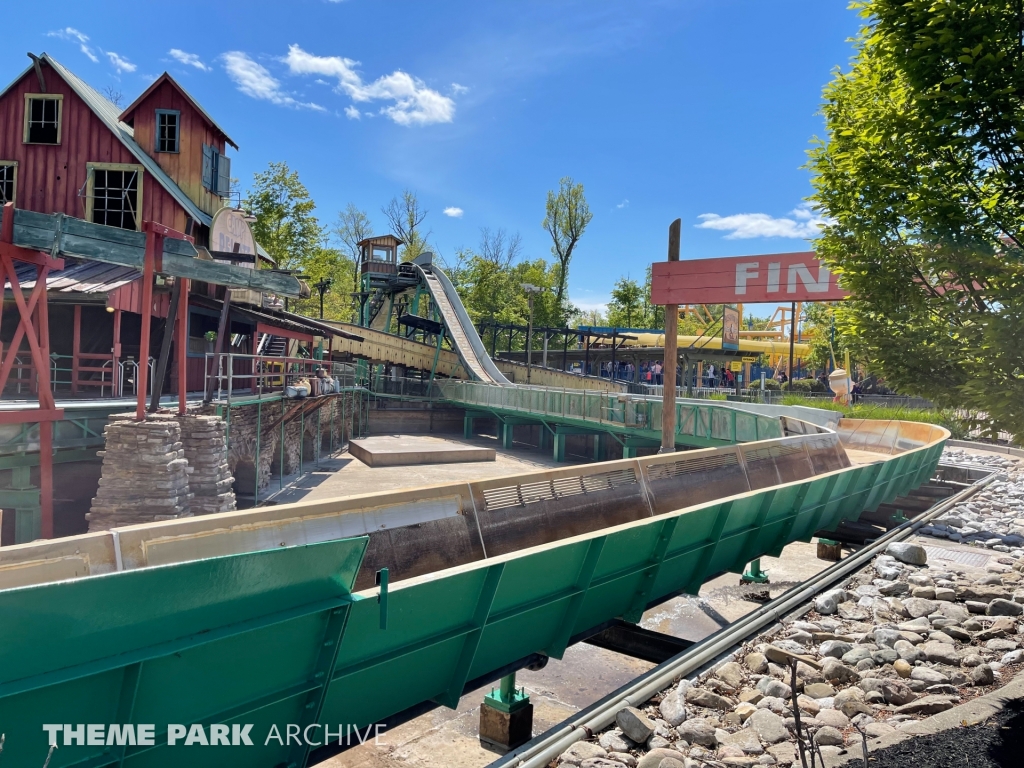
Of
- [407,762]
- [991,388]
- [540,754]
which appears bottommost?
[407,762]

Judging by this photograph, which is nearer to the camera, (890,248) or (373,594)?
(373,594)

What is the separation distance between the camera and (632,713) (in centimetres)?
493

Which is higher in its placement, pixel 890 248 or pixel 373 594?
pixel 890 248

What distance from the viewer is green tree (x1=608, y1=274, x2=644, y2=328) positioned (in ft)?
223

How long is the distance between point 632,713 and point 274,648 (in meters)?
2.78

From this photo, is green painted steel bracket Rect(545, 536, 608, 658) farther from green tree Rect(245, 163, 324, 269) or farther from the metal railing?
green tree Rect(245, 163, 324, 269)

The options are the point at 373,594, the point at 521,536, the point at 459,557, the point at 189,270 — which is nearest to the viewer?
the point at 373,594

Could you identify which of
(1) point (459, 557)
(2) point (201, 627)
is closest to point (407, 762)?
(1) point (459, 557)

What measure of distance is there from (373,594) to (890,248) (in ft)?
18.7

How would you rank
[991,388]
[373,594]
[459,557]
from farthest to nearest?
[459,557] < [991,388] < [373,594]

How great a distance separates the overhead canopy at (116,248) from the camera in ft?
31.1

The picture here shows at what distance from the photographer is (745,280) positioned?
38.2 ft

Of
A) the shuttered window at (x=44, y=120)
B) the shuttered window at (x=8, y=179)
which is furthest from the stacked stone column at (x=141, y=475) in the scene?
the shuttered window at (x=44, y=120)

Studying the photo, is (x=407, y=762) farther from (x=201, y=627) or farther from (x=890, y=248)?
(x=890, y=248)
